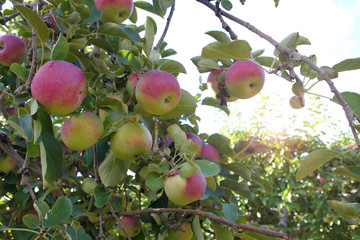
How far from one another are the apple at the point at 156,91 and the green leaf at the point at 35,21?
27 cm

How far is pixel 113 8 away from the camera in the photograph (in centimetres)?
109

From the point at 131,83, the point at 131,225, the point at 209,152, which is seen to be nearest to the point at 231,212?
the point at 209,152

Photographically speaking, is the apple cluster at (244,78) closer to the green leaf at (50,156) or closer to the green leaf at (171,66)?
the green leaf at (171,66)

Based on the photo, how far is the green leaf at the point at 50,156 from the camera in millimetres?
788

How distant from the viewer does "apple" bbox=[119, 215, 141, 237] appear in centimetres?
122

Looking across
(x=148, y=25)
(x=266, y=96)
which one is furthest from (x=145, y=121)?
(x=266, y=96)

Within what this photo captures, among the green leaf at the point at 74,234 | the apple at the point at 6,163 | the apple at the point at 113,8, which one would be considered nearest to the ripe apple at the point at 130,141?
the green leaf at the point at 74,234

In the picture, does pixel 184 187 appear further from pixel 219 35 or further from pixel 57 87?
pixel 219 35

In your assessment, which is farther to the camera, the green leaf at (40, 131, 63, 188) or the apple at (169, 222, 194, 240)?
the apple at (169, 222, 194, 240)

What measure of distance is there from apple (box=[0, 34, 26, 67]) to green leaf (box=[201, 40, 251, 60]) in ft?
2.18

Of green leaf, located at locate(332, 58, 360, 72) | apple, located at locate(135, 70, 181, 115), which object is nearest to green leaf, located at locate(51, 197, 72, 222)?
apple, located at locate(135, 70, 181, 115)

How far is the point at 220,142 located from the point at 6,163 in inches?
37.3

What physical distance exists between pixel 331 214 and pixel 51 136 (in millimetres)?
3094

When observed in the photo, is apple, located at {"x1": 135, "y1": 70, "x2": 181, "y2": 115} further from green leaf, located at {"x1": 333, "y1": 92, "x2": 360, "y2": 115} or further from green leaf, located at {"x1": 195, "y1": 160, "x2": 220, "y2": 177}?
green leaf, located at {"x1": 333, "y1": 92, "x2": 360, "y2": 115}
